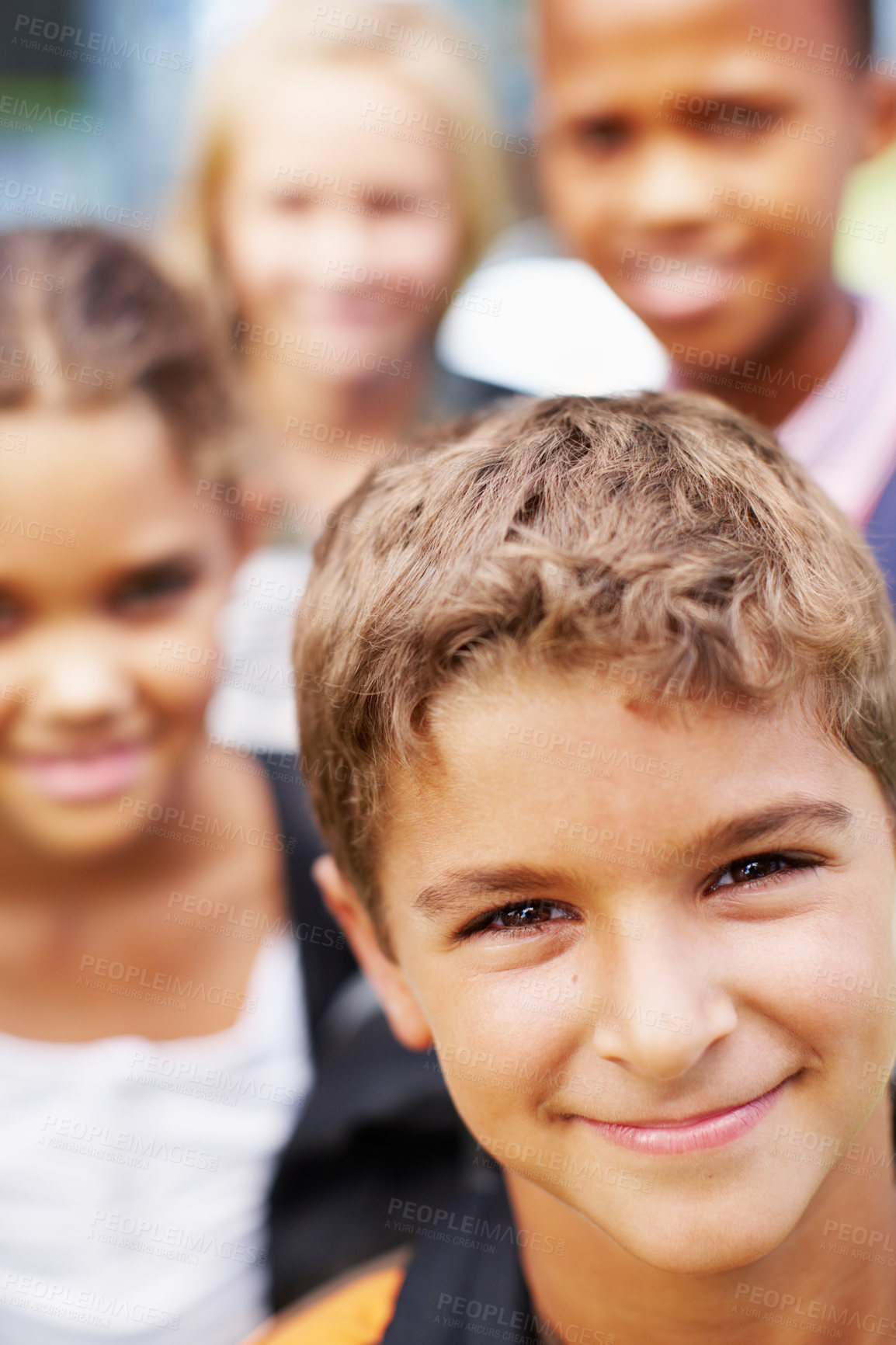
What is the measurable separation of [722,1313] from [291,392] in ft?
3.71

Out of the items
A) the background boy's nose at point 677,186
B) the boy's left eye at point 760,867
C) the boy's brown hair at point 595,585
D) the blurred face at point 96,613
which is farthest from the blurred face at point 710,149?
the boy's left eye at point 760,867

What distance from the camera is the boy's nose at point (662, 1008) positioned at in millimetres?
592

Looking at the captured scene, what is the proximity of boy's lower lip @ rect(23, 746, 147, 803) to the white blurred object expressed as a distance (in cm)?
69

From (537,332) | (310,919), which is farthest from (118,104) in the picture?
(310,919)

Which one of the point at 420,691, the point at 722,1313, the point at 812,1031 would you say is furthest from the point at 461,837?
the point at 722,1313

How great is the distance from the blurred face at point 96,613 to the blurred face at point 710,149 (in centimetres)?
51

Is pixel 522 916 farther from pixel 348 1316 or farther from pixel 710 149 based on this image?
pixel 710 149

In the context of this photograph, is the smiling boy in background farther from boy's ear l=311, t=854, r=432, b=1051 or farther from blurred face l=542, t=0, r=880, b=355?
boy's ear l=311, t=854, r=432, b=1051

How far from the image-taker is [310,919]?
1.23 metres

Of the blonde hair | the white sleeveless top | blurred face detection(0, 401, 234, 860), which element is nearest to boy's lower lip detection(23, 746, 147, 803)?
blurred face detection(0, 401, 234, 860)

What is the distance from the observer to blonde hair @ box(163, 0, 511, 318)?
1360 millimetres

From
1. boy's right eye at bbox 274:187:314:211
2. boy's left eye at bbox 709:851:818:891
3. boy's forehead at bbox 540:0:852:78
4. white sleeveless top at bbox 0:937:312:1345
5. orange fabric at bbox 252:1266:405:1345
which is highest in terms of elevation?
boy's forehead at bbox 540:0:852:78

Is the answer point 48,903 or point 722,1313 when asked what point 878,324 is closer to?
point 722,1313

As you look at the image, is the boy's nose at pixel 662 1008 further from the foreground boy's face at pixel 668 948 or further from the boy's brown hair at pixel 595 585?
the boy's brown hair at pixel 595 585
